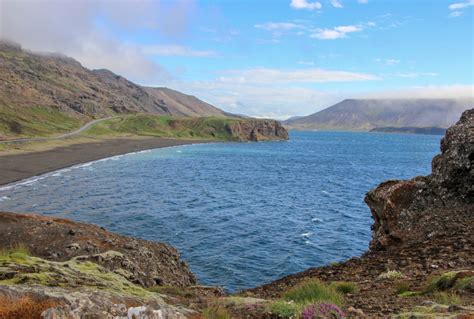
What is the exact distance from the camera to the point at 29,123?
16388 cm

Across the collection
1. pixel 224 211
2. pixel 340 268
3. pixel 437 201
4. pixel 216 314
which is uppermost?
pixel 437 201

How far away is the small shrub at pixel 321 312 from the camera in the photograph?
27.9 ft

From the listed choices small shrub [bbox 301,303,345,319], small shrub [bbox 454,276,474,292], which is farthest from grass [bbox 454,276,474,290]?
small shrub [bbox 301,303,345,319]

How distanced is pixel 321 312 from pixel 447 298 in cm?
364

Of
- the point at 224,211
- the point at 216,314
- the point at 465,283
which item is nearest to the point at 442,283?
the point at 465,283

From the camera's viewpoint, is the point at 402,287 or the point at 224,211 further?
the point at 224,211

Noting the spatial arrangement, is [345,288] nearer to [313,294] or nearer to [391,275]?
[313,294]

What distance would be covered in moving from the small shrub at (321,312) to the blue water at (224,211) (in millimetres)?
20124

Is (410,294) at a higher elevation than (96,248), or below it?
higher

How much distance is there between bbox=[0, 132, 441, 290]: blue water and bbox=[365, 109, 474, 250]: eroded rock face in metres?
13.2

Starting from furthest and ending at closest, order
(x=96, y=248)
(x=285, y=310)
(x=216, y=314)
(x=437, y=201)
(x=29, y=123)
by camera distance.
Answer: (x=29, y=123)
(x=96, y=248)
(x=437, y=201)
(x=216, y=314)
(x=285, y=310)

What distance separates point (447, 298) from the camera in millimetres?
9852

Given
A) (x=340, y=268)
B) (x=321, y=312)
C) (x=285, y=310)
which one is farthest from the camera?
(x=340, y=268)

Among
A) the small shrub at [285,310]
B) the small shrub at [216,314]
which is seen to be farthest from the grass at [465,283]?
the small shrub at [216,314]
